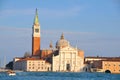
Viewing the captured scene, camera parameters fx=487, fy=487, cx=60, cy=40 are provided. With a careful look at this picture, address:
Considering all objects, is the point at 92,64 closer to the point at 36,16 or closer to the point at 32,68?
the point at 32,68

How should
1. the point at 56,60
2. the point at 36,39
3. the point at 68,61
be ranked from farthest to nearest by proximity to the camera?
the point at 36,39 < the point at 68,61 < the point at 56,60

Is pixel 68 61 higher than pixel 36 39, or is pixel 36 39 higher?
pixel 36 39

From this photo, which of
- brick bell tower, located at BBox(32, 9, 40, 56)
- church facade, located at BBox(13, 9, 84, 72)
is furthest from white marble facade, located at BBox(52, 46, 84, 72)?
brick bell tower, located at BBox(32, 9, 40, 56)

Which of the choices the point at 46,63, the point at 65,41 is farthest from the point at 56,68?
the point at 65,41

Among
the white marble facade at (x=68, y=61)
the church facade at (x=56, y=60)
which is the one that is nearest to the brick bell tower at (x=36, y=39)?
the church facade at (x=56, y=60)

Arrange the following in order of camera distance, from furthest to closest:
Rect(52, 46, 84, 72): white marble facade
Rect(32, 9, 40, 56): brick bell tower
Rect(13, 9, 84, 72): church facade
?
Rect(32, 9, 40, 56): brick bell tower, Rect(52, 46, 84, 72): white marble facade, Rect(13, 9, 84, 72): church facade

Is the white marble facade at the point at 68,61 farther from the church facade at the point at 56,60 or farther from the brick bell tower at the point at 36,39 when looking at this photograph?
the brick bell tower at the point at 36,39

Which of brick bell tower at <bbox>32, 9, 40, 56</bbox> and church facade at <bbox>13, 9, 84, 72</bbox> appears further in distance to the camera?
brick bell tower at <bbox>32, 9, 40, 56</bbox>

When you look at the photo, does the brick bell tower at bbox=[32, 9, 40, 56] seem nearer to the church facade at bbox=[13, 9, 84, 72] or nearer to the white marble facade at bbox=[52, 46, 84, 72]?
the church facade at bbox=[13, 9, 84, 72]

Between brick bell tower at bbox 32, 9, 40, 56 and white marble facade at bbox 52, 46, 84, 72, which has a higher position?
brick bell tower at bbox 32, 9, 40, 56

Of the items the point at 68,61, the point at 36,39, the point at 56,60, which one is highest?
the point at 36,39

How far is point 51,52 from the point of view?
9706 centimetres

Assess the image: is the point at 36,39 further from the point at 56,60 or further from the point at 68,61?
the point at 68,61

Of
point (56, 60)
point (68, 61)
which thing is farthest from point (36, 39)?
point (68, 61)
